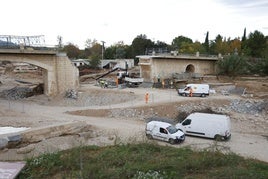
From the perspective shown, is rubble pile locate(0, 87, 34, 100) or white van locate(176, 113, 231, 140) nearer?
white van locate(176, 113, 231, 140)

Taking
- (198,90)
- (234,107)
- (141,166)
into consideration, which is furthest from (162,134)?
(198,90)

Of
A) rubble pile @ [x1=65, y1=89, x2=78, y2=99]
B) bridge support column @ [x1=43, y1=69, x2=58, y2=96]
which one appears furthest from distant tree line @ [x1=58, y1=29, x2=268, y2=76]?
rubble pile @ [x1=65, y1=89, x2=78, y2=99]

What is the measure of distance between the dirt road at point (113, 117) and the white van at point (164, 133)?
52 centimetres

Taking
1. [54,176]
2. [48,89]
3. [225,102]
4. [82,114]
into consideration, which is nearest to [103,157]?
[54,176]

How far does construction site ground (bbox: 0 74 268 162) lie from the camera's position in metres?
19.2

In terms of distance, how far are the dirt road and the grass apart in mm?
3624

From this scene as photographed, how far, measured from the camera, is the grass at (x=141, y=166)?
10211mm

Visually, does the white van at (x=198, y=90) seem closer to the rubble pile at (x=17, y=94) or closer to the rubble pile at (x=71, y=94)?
the rubble pile at (x=71, y=94)

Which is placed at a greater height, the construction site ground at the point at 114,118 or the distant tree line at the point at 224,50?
the distant tree line at the point at 224,50

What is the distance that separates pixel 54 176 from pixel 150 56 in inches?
1644

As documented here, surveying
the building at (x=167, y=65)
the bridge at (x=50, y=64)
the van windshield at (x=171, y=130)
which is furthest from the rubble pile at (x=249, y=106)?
the bridge at (x=50, y=64)

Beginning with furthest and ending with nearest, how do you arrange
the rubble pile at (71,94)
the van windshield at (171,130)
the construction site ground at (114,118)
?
the rubble pile at (71,94)
the van windshield at (171,130)
the construction site ground at (114,118)

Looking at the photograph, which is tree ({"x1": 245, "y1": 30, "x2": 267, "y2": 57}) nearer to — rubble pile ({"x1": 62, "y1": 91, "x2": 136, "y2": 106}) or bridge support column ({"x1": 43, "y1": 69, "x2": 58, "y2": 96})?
rubble pile ({"x1": 62, "y1": 91, "x2": 136, "y2": 106})

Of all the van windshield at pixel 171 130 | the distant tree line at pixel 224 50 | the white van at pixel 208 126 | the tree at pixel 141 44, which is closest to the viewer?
the van windshield at pixel 171 130
